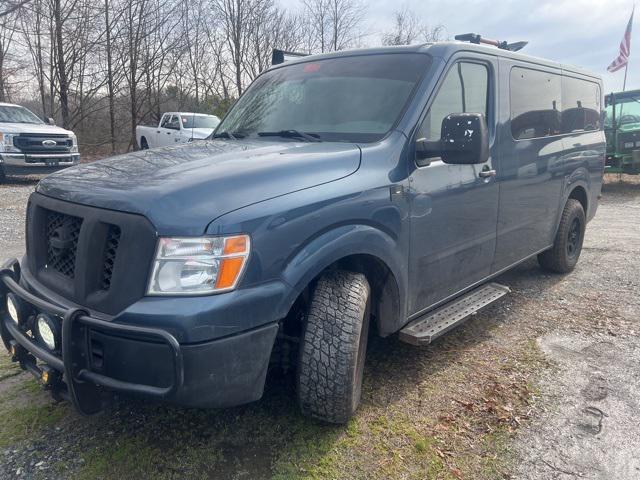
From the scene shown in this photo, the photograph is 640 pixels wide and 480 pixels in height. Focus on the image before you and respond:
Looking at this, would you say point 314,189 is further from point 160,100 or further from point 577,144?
point 160,100

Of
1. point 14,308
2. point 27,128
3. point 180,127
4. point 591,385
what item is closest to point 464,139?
point 591,385

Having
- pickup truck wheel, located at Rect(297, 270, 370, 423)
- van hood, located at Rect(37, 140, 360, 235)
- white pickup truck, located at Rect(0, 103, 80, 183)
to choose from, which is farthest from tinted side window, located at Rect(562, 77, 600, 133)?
white pickup truck, located at Rect(0, 103, 80, 183)

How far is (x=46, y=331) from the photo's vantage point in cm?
230

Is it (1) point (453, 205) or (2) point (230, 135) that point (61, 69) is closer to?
(2) point (230, 135)

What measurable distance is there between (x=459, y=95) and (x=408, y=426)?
2.10 metres

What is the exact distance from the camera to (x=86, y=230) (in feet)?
7.15

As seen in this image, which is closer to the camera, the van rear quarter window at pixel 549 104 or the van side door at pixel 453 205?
the van side door at pixel 453 205

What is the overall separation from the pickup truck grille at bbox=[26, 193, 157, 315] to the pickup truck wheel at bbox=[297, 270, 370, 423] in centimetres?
84

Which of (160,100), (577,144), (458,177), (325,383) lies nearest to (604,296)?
(577,144)

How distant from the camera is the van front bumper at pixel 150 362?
6.63 ft

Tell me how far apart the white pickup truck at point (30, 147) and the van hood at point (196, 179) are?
35.3 ft

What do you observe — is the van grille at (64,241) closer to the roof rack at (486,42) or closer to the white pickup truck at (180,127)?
the roof rack at (486,42)

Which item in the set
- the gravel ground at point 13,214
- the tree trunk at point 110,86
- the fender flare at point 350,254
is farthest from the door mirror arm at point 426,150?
the tree trunk at point 110,86

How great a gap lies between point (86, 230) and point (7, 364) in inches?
74.0
